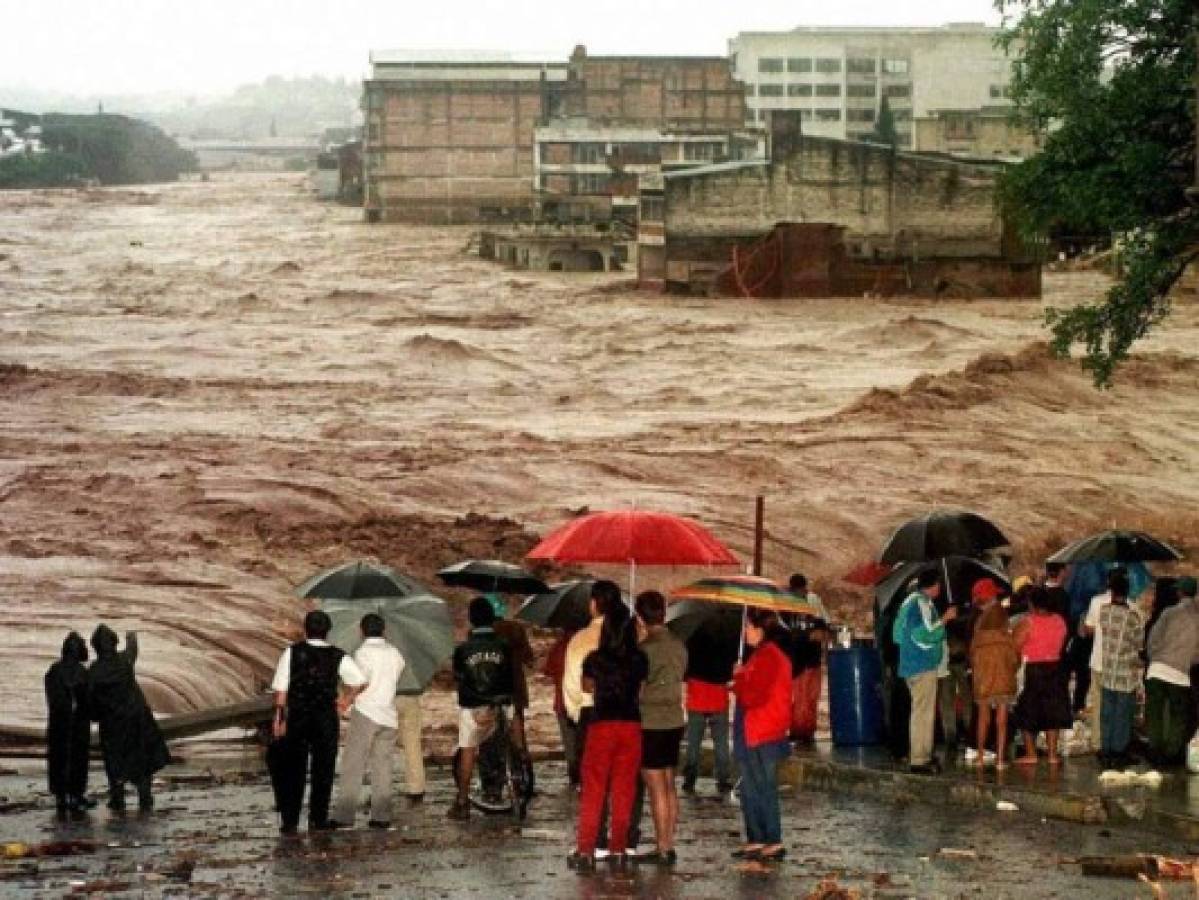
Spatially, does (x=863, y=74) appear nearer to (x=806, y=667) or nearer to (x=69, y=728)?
(x=806, y=667)

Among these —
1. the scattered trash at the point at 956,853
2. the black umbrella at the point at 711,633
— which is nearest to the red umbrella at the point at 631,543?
the black umbrella at the point at 711,633

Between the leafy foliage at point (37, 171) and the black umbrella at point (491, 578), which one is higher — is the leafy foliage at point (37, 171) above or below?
below

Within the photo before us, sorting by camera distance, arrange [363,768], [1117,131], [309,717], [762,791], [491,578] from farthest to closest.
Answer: [1117,131], [491,578], [363,768], [309,717], [762,791]

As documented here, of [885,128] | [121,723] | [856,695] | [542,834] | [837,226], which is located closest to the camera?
[542,834]

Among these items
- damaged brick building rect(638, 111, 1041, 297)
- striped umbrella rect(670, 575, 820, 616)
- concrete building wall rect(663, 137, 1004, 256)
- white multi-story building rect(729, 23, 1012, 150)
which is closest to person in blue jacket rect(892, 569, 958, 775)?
striped umbrella rect(670, 575, 820, 616)

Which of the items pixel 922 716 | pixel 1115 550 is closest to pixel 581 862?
pixel 922 716

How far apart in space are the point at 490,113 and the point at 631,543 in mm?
106685

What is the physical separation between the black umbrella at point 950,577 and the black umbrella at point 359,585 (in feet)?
9.56

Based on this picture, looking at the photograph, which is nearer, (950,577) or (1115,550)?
(950,577)

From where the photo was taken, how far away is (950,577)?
682 inches

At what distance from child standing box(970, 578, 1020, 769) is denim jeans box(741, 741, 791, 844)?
103 inches

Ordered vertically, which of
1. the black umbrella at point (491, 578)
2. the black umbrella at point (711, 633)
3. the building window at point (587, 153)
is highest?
the building window at point (587, 153)

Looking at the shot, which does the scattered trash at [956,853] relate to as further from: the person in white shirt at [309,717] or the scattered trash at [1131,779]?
the person in white shirt at [309,717]

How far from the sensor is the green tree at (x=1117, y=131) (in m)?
22.9
